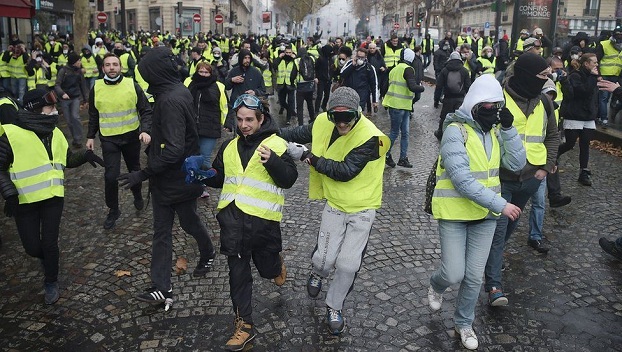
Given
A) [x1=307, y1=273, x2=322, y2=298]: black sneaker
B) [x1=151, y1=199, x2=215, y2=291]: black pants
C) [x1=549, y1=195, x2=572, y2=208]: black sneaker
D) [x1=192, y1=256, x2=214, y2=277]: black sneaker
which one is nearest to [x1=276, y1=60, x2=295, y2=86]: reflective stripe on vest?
[x1=549, y1=195, x2=572, y2=208]: black sneaker

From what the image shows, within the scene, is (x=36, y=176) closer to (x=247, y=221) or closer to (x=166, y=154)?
(x=166, y=154)

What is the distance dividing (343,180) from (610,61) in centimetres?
1143

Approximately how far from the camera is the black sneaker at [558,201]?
6734mm

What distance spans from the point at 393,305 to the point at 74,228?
151 inches

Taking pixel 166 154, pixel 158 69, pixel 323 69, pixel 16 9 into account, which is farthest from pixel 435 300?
pixel 16 9

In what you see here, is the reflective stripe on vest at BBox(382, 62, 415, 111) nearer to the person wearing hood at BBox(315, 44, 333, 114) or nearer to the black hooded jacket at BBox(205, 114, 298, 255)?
the person wearing hood at BBox(315, 44, 333, 114)

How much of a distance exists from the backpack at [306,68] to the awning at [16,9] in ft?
28.8

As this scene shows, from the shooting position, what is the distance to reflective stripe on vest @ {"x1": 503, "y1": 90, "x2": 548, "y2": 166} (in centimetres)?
463

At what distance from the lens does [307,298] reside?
4.71 metres

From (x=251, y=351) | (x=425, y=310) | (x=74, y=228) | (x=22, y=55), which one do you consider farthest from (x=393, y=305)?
(x=22, y=55)

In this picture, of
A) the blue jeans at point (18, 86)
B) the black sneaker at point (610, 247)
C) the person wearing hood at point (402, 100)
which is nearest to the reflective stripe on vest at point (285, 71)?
the person wearing hood at point (402, 100)

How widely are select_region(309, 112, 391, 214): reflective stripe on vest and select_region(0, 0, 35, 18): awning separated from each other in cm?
1450

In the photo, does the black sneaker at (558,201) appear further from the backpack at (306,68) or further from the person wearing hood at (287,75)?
the person wearing hood at (287,75)

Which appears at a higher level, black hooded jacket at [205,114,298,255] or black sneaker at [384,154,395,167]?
black hooded jacket at [205,114,298,255]
